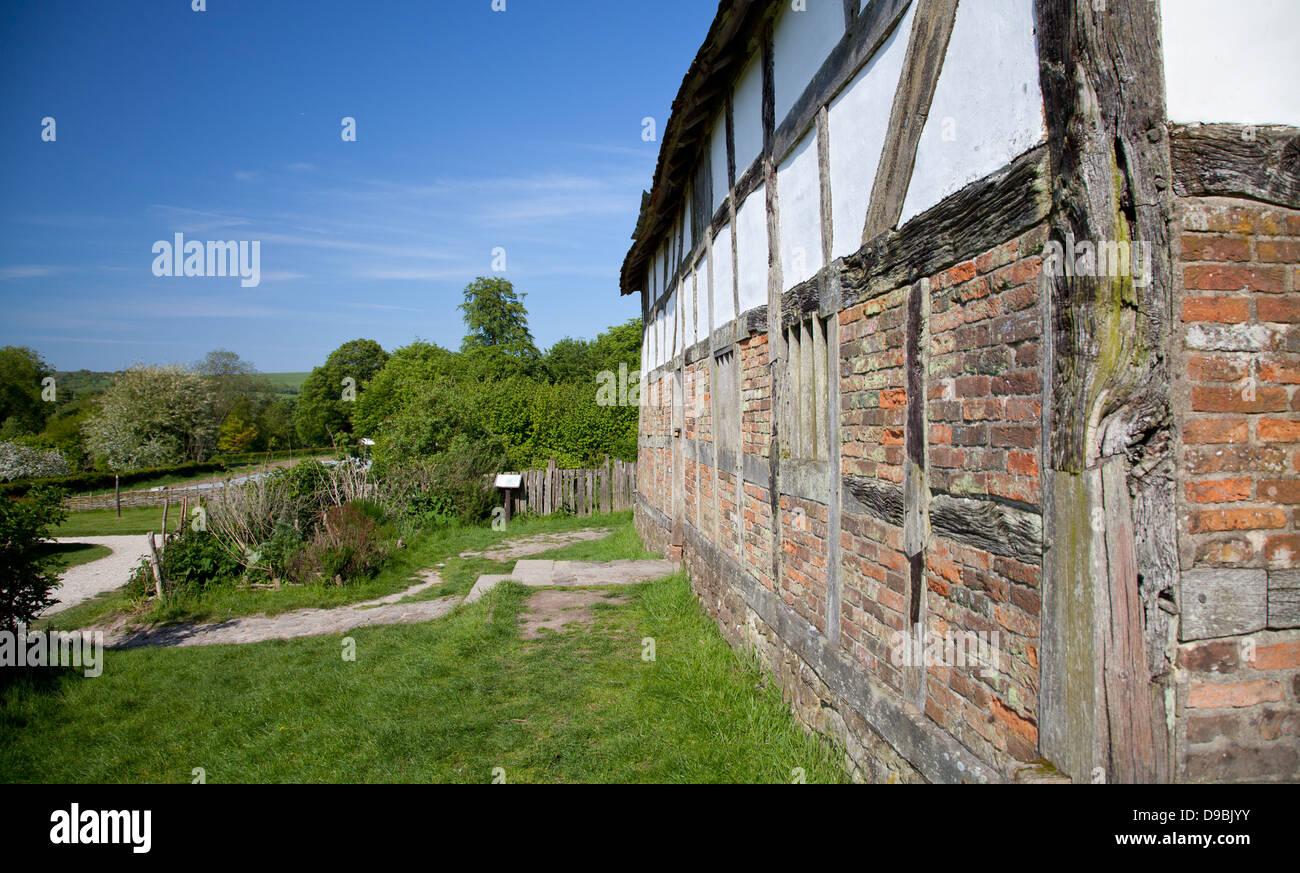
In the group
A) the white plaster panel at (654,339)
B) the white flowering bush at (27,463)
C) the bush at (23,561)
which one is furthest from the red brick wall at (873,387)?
the white flowering bush at (27,463)

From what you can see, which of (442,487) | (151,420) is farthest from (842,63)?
(151,420)

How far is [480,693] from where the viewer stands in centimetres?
553

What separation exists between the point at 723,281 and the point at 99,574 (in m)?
14.8

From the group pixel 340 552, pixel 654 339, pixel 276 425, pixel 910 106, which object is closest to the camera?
pixel 910 106

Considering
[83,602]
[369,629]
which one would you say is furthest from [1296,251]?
[83,602]

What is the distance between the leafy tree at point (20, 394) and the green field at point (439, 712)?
4338 cm

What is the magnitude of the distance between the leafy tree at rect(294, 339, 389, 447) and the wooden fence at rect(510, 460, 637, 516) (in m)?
35.5

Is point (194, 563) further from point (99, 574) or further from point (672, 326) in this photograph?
point (672, 326)

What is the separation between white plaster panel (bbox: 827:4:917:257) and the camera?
316cm

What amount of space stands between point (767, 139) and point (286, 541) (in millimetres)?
9676

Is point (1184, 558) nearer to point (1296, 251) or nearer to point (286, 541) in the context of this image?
point (1296, 251)

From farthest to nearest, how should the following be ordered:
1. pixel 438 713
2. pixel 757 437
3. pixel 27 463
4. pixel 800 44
Answer: pixel 27 463 → pixel 757 437 → pixel 438 713 → pixel 800 44

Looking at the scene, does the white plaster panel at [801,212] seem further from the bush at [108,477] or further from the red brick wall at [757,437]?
the bush at [108,477]

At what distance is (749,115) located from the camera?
5645mm
